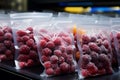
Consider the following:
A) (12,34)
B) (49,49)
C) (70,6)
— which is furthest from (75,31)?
(70,6)

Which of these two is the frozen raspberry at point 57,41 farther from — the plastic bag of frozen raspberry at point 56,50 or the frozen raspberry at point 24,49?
the frozen raspberry at point 24,49

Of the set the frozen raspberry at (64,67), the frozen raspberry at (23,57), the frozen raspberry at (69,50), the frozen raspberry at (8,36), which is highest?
the frozen raspberry at (69,50)

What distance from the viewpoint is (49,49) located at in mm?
1232

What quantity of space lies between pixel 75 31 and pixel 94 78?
0.83 ft

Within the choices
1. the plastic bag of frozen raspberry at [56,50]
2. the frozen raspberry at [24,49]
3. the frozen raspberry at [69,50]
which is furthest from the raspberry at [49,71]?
the frozen raspberry at [24,49]

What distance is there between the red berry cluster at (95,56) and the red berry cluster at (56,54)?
61 millimetres

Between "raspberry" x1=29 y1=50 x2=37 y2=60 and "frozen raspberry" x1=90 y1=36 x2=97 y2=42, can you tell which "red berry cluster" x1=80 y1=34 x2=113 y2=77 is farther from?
"raspberry" x1=29 y1=50 x2=37 y2=60

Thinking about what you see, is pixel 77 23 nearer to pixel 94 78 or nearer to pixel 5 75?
pixel 94 78

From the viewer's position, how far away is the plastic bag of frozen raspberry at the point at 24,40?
1368 mm

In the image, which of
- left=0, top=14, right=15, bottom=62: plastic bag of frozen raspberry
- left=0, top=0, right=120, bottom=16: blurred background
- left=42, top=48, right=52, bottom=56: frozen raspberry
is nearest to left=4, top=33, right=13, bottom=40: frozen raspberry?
left=0, top=14, right=15, bottom=62: plastic bag of frozen raspberry

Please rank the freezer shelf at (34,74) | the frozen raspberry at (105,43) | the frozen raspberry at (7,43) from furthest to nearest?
the frozen raspberry at (7,43)
the frozen raspberry at (105,43)
the freezer shelf at (34,74)

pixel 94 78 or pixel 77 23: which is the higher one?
pixel 77 23

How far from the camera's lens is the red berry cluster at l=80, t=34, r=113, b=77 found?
1.20 metres

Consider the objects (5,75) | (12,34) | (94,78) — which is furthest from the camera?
(12,34)
